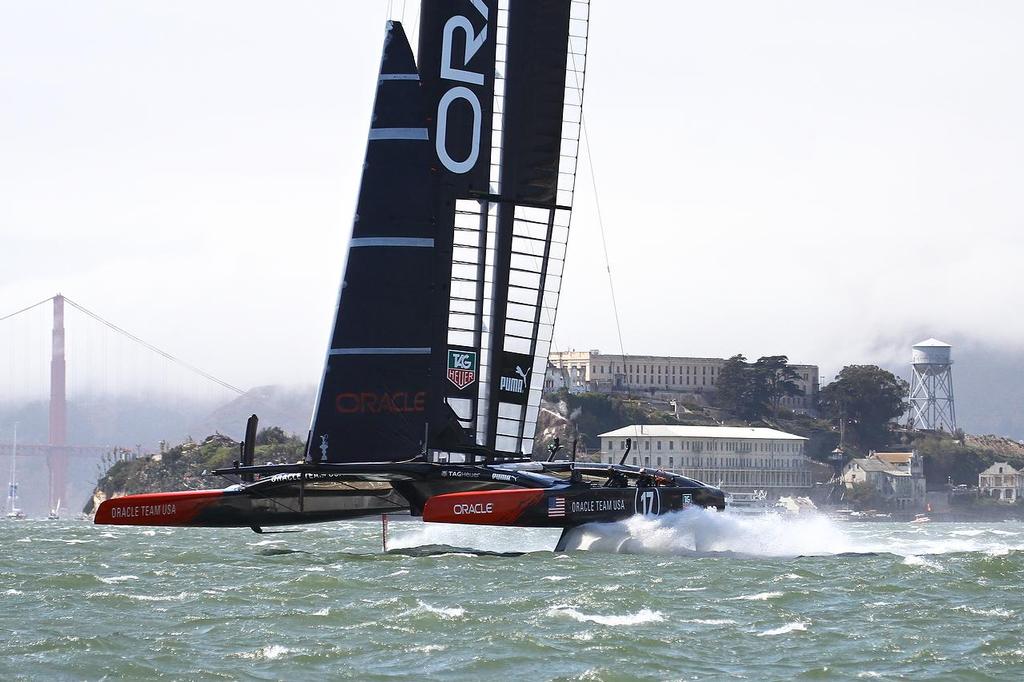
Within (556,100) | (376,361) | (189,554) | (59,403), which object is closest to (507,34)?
(556,100)

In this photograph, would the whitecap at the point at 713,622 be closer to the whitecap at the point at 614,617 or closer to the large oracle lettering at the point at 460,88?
the whitecap at the point at 614,617

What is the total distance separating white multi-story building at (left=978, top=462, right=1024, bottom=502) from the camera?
134 meters

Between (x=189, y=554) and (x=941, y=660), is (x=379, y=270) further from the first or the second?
(x=941, y=660)

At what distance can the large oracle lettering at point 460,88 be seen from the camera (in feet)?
76.8

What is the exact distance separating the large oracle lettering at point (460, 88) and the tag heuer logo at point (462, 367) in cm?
269

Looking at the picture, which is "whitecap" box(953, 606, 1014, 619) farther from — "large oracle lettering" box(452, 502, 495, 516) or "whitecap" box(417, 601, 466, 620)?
"large oracle lettering" box(452, 502, 495, 516)

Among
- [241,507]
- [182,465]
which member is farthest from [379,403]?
[182,465]

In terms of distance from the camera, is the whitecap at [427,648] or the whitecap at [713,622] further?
the whitecap at [713,622]

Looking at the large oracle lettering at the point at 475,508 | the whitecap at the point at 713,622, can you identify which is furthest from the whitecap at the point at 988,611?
the large oracle lettering at the point at 475,508

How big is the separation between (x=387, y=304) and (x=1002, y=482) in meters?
122

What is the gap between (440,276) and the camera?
23.3 meters

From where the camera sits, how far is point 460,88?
77.0 feet

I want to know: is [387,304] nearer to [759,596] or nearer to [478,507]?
[478,507]

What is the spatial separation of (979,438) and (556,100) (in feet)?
457
